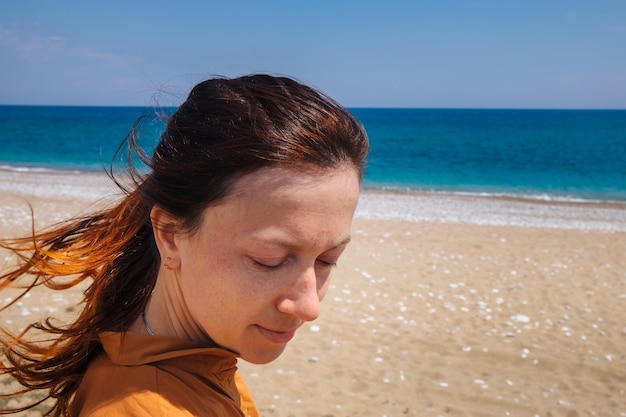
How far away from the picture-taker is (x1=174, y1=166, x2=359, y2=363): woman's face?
4.46ft

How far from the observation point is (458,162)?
41094 millimetres

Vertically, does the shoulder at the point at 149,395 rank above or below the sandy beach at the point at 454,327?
above

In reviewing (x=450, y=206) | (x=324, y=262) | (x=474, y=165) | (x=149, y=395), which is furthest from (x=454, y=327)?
(x=474, y=165)

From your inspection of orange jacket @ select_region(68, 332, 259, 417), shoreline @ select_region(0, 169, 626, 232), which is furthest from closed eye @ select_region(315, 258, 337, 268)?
shoreline @ select_region(0, 169, 626, 232)

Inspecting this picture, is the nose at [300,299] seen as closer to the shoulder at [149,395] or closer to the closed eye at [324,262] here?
the closed eye at [324,262]

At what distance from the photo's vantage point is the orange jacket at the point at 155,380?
1289 mm

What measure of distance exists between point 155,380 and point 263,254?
0.38m

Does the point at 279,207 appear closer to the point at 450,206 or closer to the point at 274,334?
the point at 274,334

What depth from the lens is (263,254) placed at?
1367 millimetres

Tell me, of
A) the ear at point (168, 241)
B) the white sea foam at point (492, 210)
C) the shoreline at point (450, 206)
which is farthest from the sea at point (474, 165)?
the ear at point (168, 241)

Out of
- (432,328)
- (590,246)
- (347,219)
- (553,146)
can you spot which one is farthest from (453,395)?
(553,146)

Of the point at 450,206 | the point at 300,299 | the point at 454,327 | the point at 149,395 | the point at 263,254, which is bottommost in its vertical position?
the point at 450,206

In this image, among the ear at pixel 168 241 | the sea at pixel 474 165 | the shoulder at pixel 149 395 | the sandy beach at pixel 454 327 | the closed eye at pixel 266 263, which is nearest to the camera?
the shoulder at pixel 149 395

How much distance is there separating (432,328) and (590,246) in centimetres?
666
